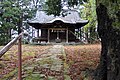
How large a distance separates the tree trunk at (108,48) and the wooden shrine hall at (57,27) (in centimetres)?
2058

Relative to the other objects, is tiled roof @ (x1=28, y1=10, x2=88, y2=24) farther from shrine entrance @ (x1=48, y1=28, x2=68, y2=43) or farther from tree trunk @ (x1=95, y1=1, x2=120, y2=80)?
tree trunk @ (x1=95, y1=1, x2=120, y2=80)

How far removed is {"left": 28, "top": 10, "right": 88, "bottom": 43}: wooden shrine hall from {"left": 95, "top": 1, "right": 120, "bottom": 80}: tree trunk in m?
20.6

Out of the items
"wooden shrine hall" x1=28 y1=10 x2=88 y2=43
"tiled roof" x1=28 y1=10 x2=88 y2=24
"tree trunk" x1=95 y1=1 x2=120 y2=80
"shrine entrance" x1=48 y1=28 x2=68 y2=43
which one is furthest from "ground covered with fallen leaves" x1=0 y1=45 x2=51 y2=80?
"shrine entrance" x1=48 y1=28 x2=68 y2=43

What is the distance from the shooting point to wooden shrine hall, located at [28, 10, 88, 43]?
25516 millimetres

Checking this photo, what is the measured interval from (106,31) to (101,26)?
0.89 ft

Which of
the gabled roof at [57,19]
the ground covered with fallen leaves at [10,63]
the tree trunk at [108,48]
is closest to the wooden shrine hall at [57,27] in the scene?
the gabled roof at [57,19]

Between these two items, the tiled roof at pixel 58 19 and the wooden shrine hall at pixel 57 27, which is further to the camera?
the wooden shrine hall at pixel 57 27

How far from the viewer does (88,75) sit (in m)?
5.09

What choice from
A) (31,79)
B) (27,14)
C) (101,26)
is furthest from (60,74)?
(27,14)

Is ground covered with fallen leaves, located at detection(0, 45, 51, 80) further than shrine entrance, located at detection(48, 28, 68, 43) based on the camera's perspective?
A: No

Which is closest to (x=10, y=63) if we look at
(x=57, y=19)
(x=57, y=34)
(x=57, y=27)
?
(x=57, y=19)

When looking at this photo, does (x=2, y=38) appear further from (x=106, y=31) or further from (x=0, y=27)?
(x=106, y=31)

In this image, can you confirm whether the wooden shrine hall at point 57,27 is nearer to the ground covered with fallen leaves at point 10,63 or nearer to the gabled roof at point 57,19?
the gabled roof at point 57,19

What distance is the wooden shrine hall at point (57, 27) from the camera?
1005 inches
